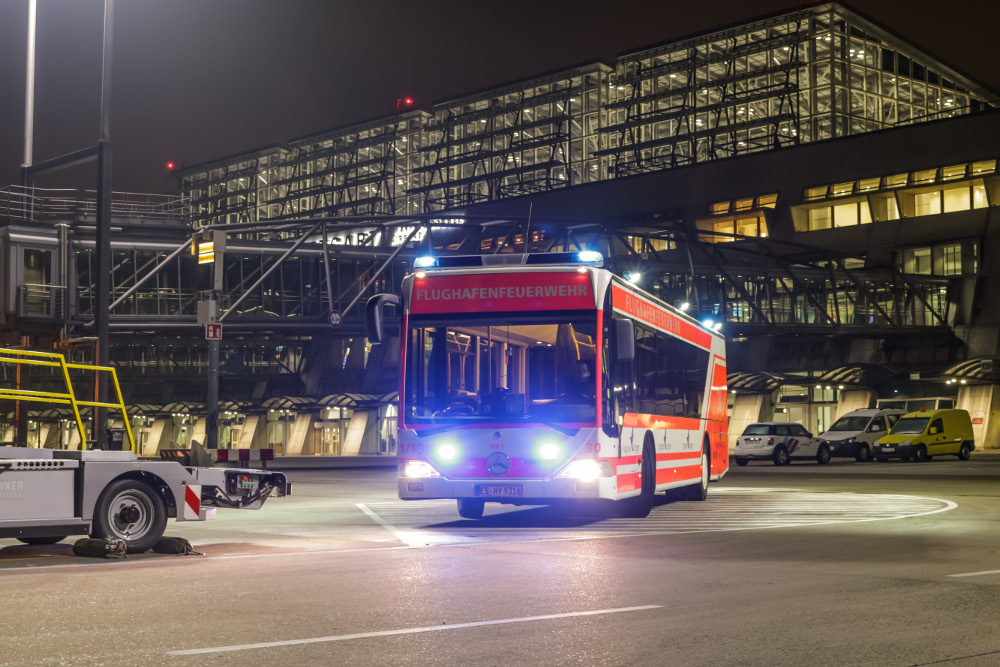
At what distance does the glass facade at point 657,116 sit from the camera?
303ft

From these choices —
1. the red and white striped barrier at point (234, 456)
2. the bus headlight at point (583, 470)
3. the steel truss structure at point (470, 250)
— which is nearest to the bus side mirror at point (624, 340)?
the bus headlight at point (583, 470)

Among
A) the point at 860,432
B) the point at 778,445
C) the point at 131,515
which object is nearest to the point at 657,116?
the point at 860,432

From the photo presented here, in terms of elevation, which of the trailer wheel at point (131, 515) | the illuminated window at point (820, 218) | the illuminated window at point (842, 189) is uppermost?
the illuminated window at point (842, 189)

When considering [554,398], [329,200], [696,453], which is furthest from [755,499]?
[329,200]

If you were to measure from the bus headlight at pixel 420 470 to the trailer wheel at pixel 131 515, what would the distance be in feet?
13.2

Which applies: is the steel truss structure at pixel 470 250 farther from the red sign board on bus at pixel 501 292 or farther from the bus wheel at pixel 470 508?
the red sign board on bus at pixel 501 292

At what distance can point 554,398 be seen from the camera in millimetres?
15695

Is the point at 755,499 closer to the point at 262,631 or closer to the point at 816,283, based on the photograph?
the point at 262,631

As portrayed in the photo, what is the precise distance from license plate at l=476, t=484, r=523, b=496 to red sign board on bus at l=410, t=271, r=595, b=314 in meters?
2.37

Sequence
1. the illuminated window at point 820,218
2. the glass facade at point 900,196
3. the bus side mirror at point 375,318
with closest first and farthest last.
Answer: the bus side mirror at point 375,318, the glass facade at point 900,196, the illuminated window at point 820,218

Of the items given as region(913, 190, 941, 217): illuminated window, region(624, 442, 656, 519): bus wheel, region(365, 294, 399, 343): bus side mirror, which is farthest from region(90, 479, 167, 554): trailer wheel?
region(913, 190, 941, 217): illuminated window

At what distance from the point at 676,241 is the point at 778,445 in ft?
34.2

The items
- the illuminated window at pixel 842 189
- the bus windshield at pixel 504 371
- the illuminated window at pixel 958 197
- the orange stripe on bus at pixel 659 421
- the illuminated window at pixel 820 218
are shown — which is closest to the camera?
the bus windshield at pixel 504 371

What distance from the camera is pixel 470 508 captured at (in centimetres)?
1820
